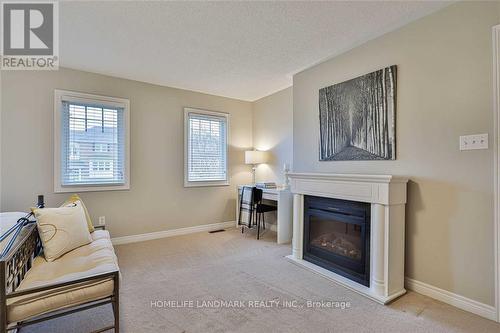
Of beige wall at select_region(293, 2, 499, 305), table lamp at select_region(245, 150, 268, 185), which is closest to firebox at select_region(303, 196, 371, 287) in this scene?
beige wall at select_region(293, 2, 499, 305)

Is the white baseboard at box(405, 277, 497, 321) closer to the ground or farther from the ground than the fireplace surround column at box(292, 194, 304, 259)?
closer to the ground

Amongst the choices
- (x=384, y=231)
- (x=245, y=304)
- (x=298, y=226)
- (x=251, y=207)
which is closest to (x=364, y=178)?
(x=384, y=231)

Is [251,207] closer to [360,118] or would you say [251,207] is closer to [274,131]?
[274,131]

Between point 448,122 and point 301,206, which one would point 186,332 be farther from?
point 448,122

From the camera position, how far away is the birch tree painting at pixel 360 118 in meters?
2.46

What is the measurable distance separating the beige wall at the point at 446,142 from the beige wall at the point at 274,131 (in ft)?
5.61

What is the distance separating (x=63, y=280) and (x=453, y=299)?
9.47ft

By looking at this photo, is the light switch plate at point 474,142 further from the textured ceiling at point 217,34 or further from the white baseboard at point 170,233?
the white baseboard at point 170,233

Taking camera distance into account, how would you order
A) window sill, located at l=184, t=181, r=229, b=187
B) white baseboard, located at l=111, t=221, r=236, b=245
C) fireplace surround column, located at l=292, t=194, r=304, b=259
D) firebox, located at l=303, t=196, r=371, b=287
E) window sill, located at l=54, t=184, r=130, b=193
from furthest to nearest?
window sill, located at l=184, t=181, r=229, b=187 < white baseboard, located at l=111, t=221, r=236, b=245 < window sill, located at l=54, t=184, r=130, b=193 < fireplace surround column, located at l=292, t=194, r=304, b=259 < firebox, located at l=303, t=196, r=371, b=287

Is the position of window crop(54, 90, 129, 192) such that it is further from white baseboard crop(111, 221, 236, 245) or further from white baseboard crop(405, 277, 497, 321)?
white baseboard crop(405, 277, 497, 321)

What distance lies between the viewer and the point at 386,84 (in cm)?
247

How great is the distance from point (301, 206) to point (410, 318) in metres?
1.45

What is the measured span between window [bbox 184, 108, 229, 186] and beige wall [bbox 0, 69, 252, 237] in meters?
0.12

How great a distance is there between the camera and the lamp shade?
4.52m
